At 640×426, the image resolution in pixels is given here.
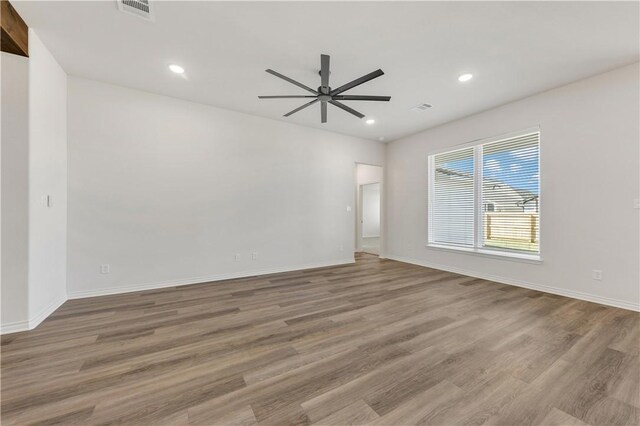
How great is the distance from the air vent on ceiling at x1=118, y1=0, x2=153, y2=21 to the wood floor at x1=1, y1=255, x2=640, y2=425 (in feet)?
10.0

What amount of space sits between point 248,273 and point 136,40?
3.65 metres

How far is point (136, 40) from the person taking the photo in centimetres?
262

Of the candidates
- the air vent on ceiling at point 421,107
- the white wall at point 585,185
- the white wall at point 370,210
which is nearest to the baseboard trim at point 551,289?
the white wall at point 585,185

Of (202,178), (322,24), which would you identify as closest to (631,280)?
(322,24)

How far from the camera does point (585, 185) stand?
3.38 metres

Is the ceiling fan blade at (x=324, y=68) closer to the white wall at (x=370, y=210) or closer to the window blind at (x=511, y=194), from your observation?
the window blind at (x=511, y=194)

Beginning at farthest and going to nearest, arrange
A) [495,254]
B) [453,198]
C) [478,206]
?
[453,198], [478,206], [495,254]

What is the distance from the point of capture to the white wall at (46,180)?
8.37 ft

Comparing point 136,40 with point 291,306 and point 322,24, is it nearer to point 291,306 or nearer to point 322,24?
point 322,24

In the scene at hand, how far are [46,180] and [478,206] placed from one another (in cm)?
654

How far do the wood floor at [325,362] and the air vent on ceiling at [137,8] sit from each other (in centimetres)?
305

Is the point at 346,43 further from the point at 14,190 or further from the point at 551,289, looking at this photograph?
the point at 551,289

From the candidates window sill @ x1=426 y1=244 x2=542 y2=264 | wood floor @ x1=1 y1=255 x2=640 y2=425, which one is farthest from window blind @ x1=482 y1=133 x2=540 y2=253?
wood floor @ x1=1 y1=255 x2=640 y2=425

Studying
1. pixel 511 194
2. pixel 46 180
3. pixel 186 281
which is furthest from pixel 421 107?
pixel 46 180
